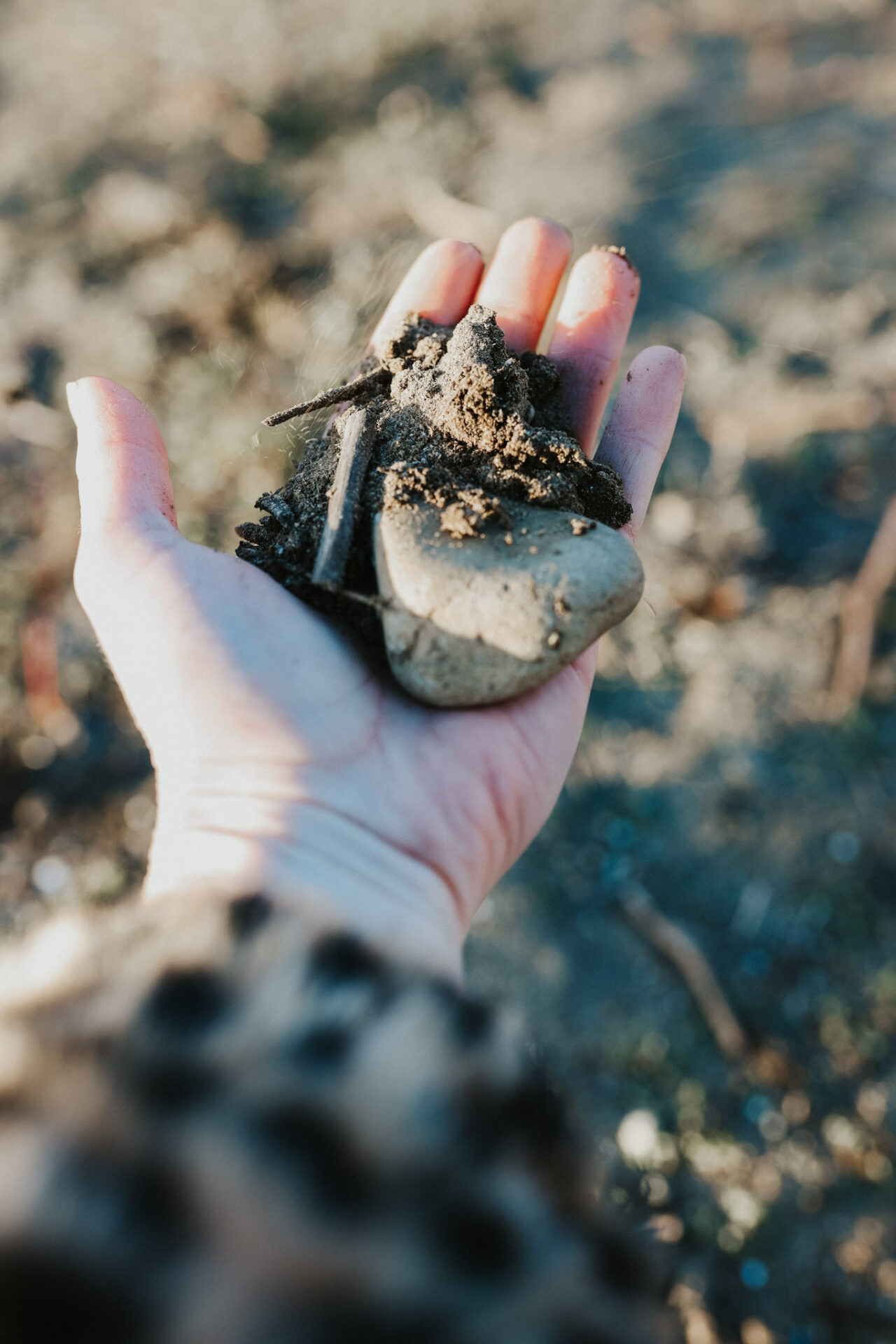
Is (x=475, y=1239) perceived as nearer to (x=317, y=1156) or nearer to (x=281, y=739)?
(x=317, y=1156)

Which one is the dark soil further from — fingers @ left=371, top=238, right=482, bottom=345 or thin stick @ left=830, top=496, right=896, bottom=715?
thin stick @ left=830, top=496, right=896, bottom=715

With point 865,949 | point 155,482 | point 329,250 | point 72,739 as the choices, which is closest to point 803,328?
point 329,250

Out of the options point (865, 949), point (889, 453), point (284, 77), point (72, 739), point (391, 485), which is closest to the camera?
point (391, 485)

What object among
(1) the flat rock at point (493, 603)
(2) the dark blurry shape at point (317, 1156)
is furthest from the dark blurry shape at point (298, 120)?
(2) the dark blurry shape at point (317, 1156)

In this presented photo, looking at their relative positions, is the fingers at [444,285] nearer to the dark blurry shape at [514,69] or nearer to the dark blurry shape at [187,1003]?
the dark blurry shape at [187,1003]

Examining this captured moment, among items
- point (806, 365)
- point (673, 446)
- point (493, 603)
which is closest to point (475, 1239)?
point (493, 603)

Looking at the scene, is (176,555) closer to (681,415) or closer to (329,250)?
(681,415)
